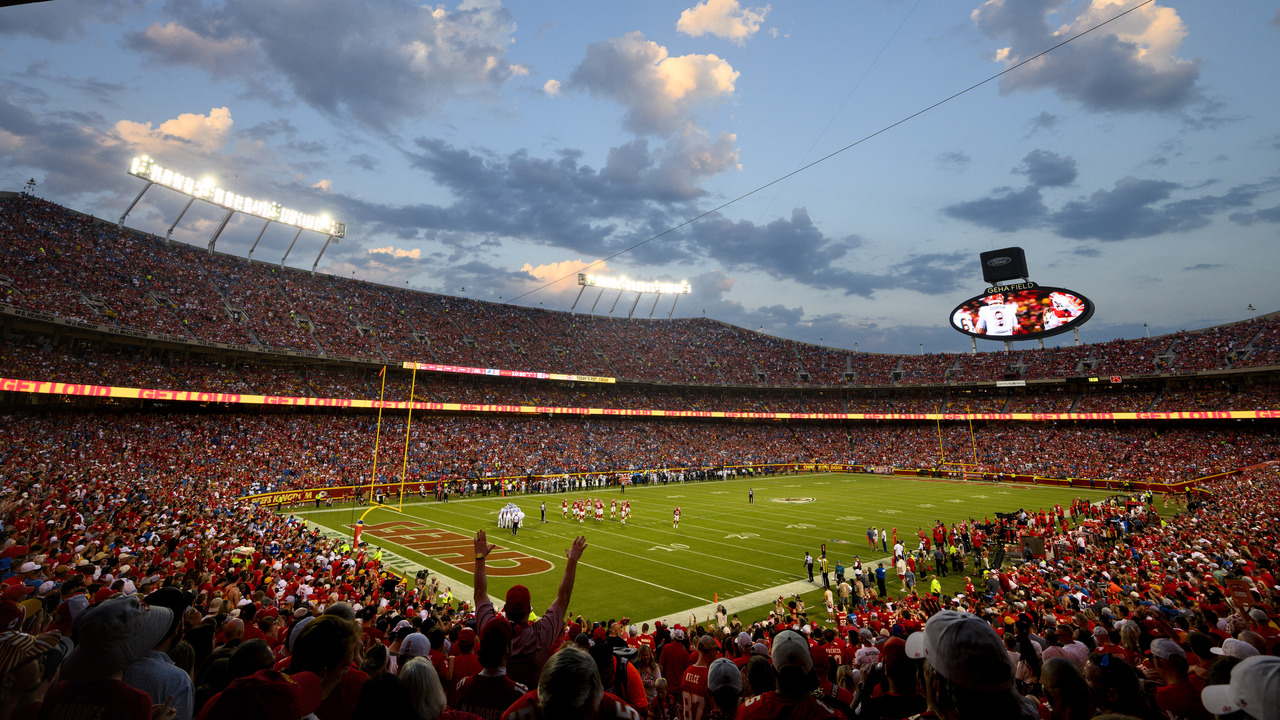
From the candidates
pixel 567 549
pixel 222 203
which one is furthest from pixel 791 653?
pixel 222 203

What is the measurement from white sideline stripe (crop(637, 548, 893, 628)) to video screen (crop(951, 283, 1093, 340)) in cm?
5096

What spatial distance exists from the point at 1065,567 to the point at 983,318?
52.9m

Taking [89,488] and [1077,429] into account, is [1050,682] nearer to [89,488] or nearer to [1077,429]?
[89,488]

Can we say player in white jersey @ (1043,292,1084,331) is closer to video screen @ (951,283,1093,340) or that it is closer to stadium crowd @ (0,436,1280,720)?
video screen @ (951,283,1093,340)

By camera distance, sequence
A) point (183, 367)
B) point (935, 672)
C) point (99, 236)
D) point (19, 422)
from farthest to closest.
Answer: point (99, 236) → point (183, 367) → point (19, 422) → point (935, 672)

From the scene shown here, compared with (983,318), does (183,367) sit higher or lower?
lower

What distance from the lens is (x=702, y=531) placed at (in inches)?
1059

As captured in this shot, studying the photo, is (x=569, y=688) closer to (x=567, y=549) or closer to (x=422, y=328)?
(x=567, y=549)

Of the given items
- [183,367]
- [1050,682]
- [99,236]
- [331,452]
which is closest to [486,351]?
[331,452]

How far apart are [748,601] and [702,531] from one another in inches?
415

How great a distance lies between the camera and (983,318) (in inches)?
2403

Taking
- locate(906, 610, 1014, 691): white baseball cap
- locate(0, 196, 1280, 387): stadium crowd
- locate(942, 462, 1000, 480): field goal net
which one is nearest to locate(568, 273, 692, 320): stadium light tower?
locate(0, 196, 1280, 387): stadium crowd

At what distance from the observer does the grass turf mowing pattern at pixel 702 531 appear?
17.9 metres

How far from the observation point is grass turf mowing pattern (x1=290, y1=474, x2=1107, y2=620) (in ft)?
58.7
